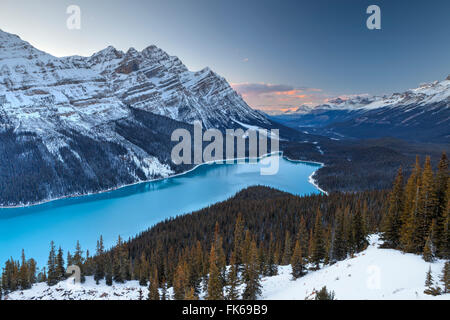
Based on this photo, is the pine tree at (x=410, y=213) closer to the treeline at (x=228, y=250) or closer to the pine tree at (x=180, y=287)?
the treeline at (x=228, y=250)

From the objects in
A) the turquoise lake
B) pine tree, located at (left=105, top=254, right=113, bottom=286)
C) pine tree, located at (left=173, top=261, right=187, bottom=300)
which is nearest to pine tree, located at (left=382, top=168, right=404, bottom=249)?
pine tree, located at (left=173, top=261, right=187, bottom=300)

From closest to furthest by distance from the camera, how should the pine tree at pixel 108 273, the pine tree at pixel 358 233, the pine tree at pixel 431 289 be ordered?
the pine tree at pixel 431 289
the pine tree at pixel 358 233
the pine tree at pixel 108 273

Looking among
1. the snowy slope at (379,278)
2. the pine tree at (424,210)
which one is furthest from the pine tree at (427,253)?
the pine tree at (424,210)

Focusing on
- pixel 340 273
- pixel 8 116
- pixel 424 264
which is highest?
pixel 8 116

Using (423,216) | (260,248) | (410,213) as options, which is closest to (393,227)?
(410,213)

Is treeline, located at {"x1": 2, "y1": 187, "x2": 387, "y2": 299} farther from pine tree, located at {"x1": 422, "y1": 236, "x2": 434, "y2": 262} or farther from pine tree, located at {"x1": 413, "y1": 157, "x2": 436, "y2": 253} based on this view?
pine tree, located at {"x1": 422, "y1": 236, "x2": 434, "y2": 262}
